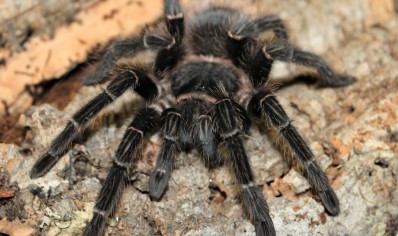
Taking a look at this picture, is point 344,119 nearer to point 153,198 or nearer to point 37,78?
point 153,198

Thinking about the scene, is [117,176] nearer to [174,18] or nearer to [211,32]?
[174,18]

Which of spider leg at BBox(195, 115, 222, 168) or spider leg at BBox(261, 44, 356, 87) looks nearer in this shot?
spider leg at BBox(195, 115, 222, 168)

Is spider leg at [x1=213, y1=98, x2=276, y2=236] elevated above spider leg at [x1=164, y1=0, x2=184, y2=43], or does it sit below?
below

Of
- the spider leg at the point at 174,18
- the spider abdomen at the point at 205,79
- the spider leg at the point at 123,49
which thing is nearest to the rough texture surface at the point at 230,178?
the spider leg at the point at 123,49

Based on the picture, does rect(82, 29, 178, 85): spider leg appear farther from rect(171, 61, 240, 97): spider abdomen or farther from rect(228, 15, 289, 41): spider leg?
rect(228, 15, 289, 41): spider leg

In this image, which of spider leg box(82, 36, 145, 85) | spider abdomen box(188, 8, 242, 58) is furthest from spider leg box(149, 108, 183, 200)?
spider abdomen box(188, 8, 242, 58)
